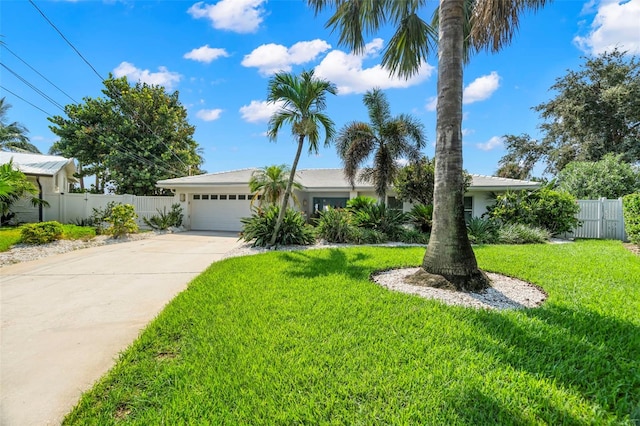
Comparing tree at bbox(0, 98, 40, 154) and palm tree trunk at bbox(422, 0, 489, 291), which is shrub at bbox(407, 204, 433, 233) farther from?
tree at bbox(0, 98, 40, 154)

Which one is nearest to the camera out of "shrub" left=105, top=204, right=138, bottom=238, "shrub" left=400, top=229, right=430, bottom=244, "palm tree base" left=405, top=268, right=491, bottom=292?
"palm tree base" left=405, top=268, right=491, bottom=292

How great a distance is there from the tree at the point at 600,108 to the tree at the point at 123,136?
29537mm

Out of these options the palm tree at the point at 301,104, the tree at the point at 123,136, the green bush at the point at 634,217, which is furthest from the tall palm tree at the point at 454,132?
the tree at the point at 123,136

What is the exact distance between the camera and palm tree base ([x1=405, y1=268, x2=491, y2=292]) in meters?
4.91

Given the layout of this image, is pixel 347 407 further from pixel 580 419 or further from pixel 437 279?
pixel 437 279

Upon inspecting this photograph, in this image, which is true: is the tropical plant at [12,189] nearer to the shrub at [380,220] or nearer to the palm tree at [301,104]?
the palm tree at [301,104]

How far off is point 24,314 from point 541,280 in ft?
29.0

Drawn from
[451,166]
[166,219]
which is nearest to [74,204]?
[166,219]

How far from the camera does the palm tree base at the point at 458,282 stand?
193 inches

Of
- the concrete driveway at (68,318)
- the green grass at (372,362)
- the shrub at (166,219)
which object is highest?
the shrub at (166,219)

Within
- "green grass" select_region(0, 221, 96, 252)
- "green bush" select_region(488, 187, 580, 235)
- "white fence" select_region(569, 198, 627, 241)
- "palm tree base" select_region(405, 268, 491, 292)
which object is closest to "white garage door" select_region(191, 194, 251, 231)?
"green grass" select_region(0, 221, 96, 252)

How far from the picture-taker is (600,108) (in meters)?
19.4

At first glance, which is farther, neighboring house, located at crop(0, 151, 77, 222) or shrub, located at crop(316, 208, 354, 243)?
neighboring house, located at crop(0, 151, 77, 222)

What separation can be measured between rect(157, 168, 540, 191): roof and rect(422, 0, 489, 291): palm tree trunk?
30.5 feet
